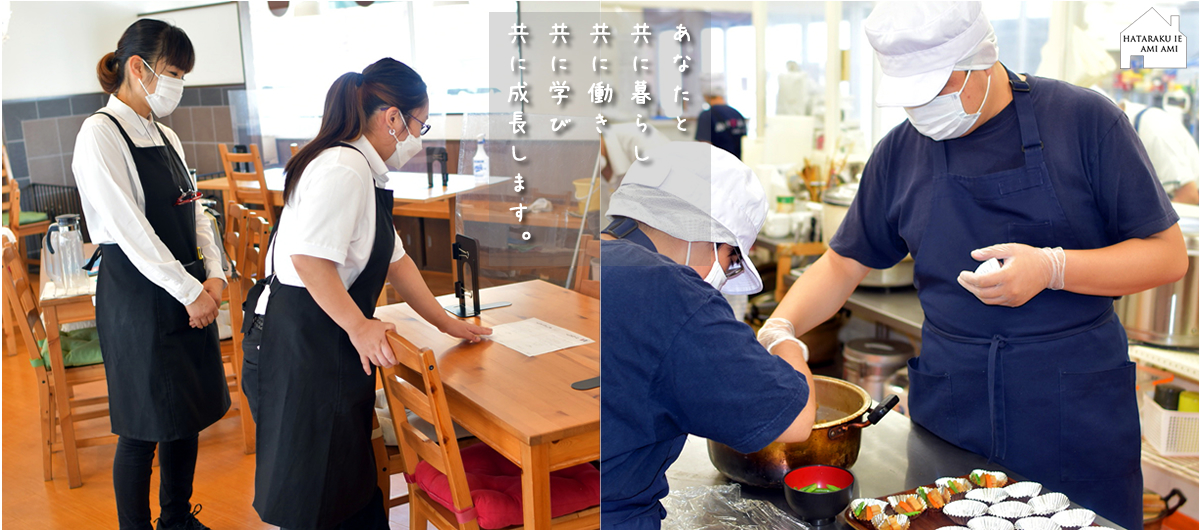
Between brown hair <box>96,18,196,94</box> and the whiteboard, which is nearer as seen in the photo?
brown hair <box>96,18,196,94</box>

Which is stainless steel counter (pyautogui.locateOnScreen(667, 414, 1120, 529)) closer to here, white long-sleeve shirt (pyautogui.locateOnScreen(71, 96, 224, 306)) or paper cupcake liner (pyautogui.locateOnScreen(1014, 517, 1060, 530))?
paper cupcake liner (pyautogui.locateOnScreen(1014, 517, 1060, 530))

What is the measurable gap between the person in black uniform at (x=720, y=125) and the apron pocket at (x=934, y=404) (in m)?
0.49

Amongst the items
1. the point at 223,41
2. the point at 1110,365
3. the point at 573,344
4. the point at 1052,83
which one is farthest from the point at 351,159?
the point at 1110,365

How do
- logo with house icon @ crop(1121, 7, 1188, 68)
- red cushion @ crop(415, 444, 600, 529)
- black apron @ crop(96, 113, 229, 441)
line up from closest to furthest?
red cushion @ crop(415, 444, 600, 529), black apron @ crop(96, 113, 229, 441), logo with house icon @ crop(1121, 7, 1188, 68)

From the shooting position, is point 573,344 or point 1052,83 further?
point 573,344

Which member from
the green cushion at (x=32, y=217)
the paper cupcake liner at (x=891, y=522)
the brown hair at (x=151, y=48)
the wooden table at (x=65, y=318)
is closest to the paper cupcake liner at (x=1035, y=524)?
A: the paper cupcake liner at (x=891, y=522)

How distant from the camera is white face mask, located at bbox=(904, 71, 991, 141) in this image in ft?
3.95

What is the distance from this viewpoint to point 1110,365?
124 centimetres

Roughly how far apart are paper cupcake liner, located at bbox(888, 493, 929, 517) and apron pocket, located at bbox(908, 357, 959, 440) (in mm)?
307

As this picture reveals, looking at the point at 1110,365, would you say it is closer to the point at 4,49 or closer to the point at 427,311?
the point at 427,311

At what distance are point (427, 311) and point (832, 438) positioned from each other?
3.32 ft

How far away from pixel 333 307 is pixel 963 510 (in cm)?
113

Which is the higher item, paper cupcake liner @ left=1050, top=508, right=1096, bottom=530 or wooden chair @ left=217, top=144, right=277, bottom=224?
wooden chair @ left=217, top=144, right=277, bottom=224

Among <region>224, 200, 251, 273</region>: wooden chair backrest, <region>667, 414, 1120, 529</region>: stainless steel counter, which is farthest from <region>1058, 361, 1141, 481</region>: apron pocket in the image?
<region>224, 200, 251, 273</region>: wooden chair backrest
